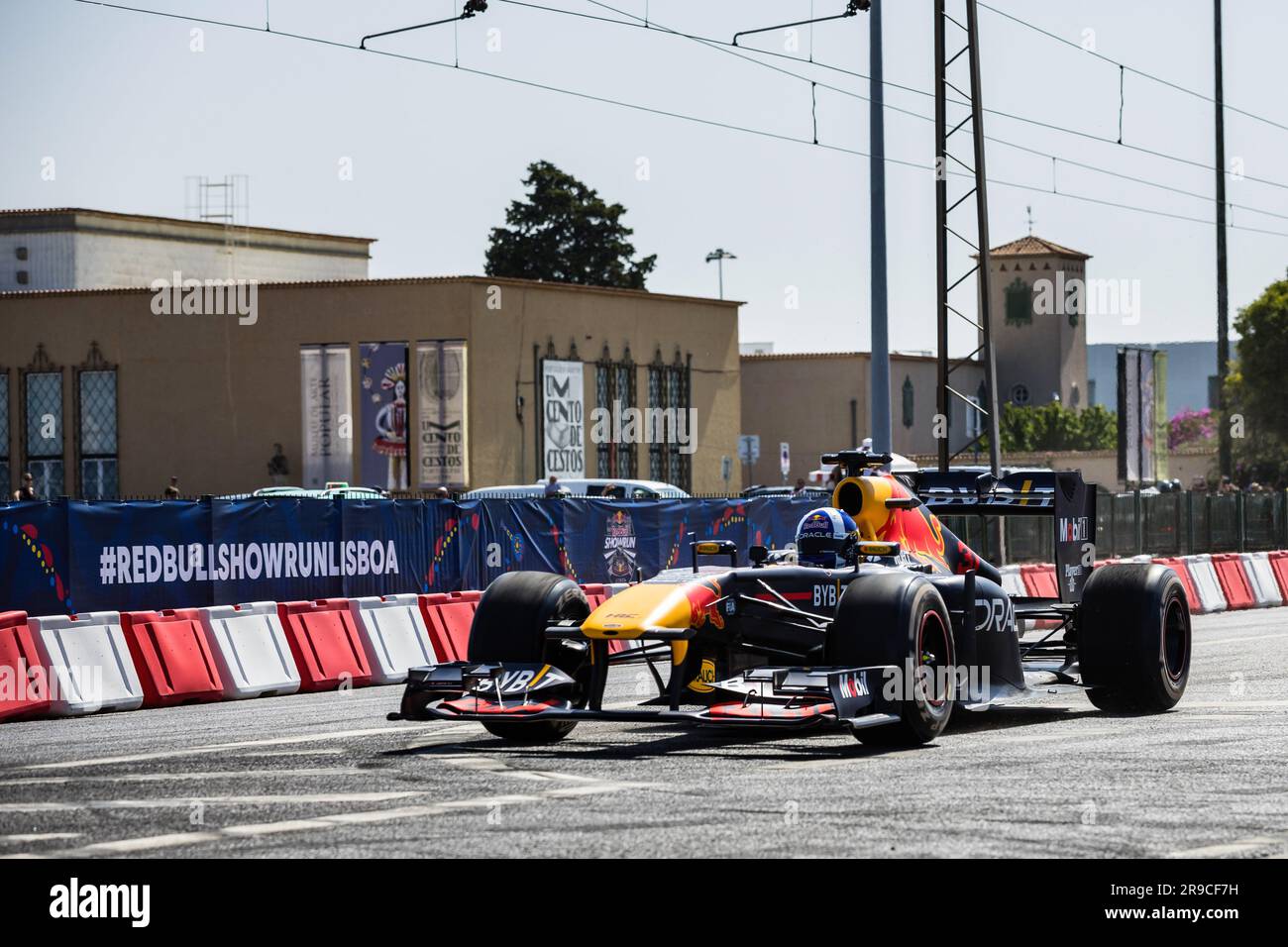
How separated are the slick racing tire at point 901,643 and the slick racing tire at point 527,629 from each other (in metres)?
1.76

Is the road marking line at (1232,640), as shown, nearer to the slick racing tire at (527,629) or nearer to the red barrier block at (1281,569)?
the red barrier block at (1281,569)

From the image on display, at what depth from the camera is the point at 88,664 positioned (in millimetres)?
16844

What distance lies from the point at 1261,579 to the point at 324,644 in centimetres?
1860

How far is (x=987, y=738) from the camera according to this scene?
1316cm

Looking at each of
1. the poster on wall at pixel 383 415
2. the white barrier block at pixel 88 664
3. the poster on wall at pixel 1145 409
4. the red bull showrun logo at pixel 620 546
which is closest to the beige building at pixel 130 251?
the poster on wall at pixel 383 415

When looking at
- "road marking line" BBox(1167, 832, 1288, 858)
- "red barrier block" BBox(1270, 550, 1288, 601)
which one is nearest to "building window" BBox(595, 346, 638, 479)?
"red barrier block" BBox(1270, 550, 1288, 601)

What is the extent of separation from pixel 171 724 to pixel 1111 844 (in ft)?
28.1

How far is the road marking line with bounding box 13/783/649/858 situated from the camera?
8859 mm

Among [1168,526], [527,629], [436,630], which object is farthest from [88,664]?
[1168,526]

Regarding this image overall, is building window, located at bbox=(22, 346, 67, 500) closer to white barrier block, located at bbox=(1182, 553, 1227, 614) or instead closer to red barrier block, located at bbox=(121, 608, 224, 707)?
white barrier block, located at bbox=(1182, 553, 1227, 614)

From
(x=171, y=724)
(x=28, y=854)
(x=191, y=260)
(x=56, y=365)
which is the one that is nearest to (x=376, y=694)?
(x=171, y=724)

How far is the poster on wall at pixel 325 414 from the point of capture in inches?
2229

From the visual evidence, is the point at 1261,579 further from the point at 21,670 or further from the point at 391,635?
the point at 21,670
